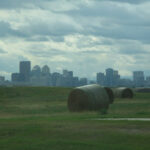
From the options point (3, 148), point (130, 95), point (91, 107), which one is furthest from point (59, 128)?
point (130, 95)

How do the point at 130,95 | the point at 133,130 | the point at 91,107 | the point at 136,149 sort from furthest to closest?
the point at 130,95 < the point at 91,107 < the point at 133,130 < the point at 136,149

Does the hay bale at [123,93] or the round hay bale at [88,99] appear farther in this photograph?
the hay bale at [123,93]

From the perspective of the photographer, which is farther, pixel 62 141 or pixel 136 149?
pixel 62 141

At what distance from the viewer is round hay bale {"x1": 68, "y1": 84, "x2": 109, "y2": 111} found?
28.8 m

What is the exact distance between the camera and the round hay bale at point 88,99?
28828 mm

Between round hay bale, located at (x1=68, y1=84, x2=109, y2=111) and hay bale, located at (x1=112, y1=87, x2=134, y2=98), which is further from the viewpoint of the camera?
hay bale, located at (x1=112, y1=87, x2=134, y2=98)

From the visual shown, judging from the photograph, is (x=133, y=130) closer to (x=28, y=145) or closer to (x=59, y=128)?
(x=59, y=128)

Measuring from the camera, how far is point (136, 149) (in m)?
11.5

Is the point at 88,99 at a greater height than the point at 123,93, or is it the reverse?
the point at 88,99

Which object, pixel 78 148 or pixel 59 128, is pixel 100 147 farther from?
pixel 59 128

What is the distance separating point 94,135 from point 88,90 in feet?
51.0

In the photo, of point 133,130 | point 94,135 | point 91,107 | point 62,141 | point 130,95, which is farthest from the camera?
point 130,95

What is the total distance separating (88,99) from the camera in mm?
28766

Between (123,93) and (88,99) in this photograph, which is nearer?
(88,99)
